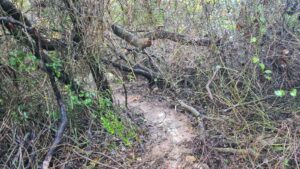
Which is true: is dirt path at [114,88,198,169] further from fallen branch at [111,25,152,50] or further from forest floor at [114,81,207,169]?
fallen branch at [111,25,152,50]

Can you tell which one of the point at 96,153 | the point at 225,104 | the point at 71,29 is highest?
the point at 71,29

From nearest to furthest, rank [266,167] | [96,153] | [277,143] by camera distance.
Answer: [266,167] → [277,143] → [96,153]

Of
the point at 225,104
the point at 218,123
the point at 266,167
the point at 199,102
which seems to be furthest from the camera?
the point at 199,102

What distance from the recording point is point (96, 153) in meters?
3.43

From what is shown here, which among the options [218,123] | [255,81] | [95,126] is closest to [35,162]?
[95,126]

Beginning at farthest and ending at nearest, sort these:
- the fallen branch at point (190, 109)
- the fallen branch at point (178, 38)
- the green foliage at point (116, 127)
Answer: the fallen branch at point (178, 38)
the fallen branch at point (190, 109)
the green foliage at point (116, 127)

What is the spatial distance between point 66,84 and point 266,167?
7.70 ft

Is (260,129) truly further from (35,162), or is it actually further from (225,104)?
(35,162)

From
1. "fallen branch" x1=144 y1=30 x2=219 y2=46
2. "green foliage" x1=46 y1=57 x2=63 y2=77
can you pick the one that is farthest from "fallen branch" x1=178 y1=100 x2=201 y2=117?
"green foliage" x1=46 y1=57 x2=63 y2=77

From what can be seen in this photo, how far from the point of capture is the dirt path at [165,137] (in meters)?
3.33

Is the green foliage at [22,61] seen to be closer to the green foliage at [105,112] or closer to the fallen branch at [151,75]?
the green foliage at [105,112]

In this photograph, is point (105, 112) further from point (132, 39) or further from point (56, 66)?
point (132, 39)

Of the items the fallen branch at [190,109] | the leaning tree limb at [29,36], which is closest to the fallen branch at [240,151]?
the fallen branch at [190,109]

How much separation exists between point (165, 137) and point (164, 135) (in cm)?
6
